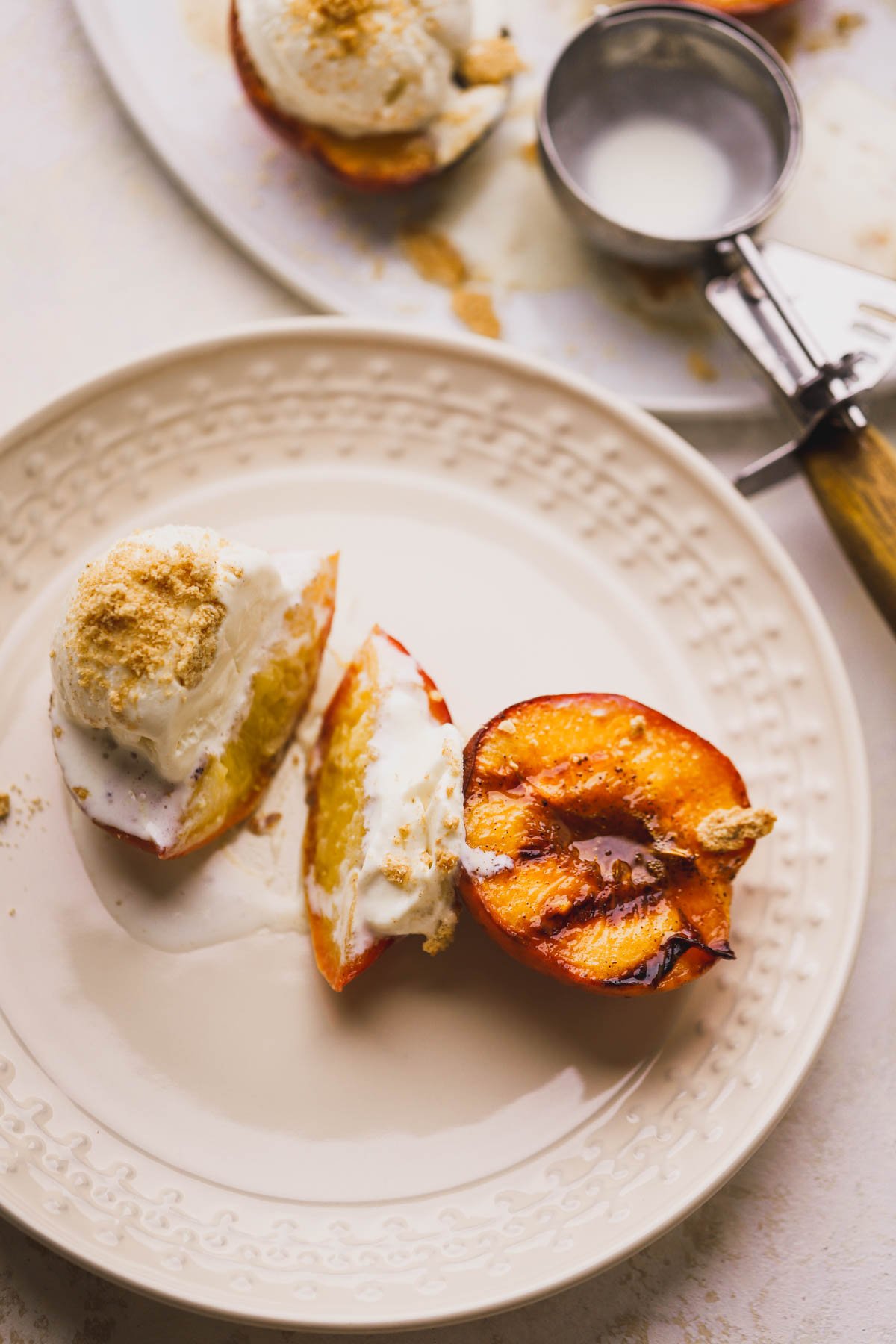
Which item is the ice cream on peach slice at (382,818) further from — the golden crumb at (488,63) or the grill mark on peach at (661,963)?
the golden crumb at (488,63)

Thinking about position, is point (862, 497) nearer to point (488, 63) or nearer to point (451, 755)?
point (451, 755)

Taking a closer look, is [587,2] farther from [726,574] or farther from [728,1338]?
[728,1338]

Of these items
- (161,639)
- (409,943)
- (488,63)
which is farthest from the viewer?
(488,63)

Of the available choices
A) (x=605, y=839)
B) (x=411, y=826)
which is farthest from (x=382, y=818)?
(x=605, y=839)

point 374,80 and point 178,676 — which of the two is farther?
point 374,80

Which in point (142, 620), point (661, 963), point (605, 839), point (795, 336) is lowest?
point (661, 963)

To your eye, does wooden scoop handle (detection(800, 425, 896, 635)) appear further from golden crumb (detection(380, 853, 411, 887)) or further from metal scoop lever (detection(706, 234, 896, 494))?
golden crumb (detection(380, 853, 411, 887))

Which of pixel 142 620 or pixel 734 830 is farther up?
pixel 142 620

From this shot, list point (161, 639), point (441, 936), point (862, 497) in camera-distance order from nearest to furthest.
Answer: point (161, 639) → point (441, 936) → point (862, 497)
